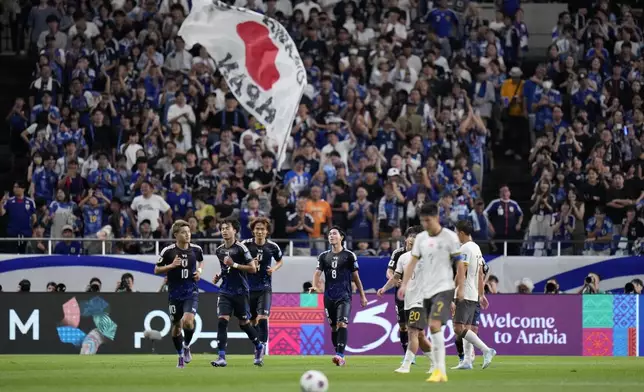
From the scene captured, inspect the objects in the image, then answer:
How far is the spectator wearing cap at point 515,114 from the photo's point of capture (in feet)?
118

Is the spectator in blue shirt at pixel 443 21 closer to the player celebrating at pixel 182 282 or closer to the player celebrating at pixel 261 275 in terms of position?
the player celebrating at pixel 261 275

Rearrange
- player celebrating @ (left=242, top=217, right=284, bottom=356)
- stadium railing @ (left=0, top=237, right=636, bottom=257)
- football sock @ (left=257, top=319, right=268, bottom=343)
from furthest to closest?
stadium railing @ (left=0, top=237, right=636, bottom=257)
football sock @ (left=257, top=319, right=268, bottom=343)
player celebrating @ (left=242, top=217, right=284, bottom=356)

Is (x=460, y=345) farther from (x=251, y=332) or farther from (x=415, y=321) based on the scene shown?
(x=251, y=332)

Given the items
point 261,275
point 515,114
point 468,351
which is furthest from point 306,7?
point 468,351

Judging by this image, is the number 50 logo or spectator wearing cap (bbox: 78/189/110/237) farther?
spectator wearing cap (bbox: 78/189/110/237)

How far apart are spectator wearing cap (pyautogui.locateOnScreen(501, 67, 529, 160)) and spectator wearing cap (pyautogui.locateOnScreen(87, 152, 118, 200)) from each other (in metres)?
10.3

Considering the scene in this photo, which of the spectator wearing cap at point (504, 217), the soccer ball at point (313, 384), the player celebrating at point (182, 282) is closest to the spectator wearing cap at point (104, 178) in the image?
the spectator wearing cap at point (504, 217)

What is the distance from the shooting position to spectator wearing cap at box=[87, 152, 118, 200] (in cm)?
3186

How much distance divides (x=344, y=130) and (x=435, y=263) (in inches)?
580

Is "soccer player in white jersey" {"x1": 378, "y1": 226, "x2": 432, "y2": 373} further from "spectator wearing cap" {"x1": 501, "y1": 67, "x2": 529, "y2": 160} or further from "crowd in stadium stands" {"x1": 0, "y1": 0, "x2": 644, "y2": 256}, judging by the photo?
"spectator wearing cap" {"x1": 501, "y1": 67, "x2": 529, "y2": 160}

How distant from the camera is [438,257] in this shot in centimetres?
1869

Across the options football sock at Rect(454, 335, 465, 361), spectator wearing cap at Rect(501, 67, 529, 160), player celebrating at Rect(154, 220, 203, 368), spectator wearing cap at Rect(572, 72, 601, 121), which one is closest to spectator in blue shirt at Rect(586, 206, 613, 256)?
spectator wearing cap at Rect(572, 72, 601, 121)

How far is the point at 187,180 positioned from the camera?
3212 centimetres

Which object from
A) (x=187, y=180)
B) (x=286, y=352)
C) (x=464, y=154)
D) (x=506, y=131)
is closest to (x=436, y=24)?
(x=506, y=131)
